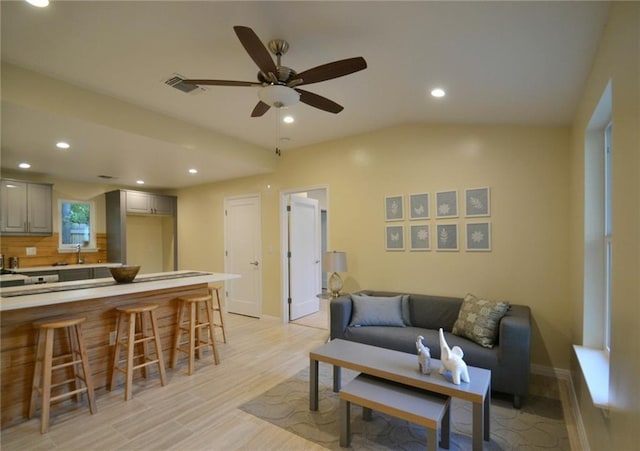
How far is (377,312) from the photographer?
11.6ft

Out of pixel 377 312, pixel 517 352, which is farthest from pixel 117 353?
pixel 517 352

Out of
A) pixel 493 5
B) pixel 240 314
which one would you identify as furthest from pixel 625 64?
pixel 240 314

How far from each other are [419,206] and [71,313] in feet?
12.3

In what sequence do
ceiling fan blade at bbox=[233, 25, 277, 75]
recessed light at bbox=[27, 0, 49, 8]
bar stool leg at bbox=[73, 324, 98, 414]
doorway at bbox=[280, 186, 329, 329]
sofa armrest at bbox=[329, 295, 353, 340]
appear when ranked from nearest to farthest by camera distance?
ceiling fan blade at bbox=[233, 25, 277, 75] < recessed light at bbox=[27, 0, 49, 8] < bar stool leg at bbox=[73, 324, 98, 414] < sofa armrest at bbox=[329, 295, 353, 340] < doorway at bbox=[280, 186, 329, 329]

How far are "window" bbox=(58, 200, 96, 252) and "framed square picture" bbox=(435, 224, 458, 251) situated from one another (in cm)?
619

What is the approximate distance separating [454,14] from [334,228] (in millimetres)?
3144

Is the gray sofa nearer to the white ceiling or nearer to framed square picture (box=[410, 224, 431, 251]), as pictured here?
framed square picture (box=[410, 224, 431, 251])

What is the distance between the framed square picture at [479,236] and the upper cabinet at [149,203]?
230 inches

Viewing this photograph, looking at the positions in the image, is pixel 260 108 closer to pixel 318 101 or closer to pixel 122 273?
pixel 318 101

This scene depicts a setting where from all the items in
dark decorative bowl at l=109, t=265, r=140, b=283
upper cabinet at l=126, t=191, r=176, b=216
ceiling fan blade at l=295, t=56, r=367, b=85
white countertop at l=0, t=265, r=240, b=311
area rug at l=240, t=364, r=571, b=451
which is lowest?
area rug at l=240, t=364, r=571, b=451

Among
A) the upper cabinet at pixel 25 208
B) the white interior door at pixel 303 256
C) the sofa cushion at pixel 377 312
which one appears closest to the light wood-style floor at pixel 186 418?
the sofa cushion at pixel 377 312

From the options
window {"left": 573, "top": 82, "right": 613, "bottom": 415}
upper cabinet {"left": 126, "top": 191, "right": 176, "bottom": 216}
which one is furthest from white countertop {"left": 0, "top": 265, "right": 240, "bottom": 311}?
window {"left": 573, "top": 82, "right": 613, "bottom": 415}

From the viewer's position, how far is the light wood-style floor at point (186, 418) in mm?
2193

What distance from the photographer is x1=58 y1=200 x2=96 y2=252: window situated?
566cm
